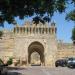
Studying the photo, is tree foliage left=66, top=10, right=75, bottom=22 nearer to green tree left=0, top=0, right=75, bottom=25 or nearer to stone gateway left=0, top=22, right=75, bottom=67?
green tree left=0, top=0, right=75, bottom=25

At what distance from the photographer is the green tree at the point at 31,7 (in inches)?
704

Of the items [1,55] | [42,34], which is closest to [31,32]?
[42,34]

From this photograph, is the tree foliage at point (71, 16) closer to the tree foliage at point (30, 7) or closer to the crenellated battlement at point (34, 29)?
the tree foliage at point (30, 7)

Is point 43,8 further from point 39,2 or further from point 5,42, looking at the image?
point 5,42

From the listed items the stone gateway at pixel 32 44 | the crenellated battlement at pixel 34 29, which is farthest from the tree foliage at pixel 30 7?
the crenellated battlement at pixel 34 29

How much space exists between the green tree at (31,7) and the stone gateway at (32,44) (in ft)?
130

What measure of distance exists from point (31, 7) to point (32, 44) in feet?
143

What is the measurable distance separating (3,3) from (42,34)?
142ft

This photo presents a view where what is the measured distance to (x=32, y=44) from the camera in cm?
6209

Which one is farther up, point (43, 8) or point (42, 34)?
point (42, 34)

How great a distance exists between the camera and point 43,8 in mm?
18312

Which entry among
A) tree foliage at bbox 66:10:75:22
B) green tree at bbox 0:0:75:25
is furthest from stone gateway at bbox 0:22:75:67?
tree foliage at bbox 66:10:75:22

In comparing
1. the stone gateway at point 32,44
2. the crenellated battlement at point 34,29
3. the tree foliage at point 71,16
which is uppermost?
the crenellated battlement at point 34,29

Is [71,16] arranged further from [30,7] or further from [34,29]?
[34,29]
